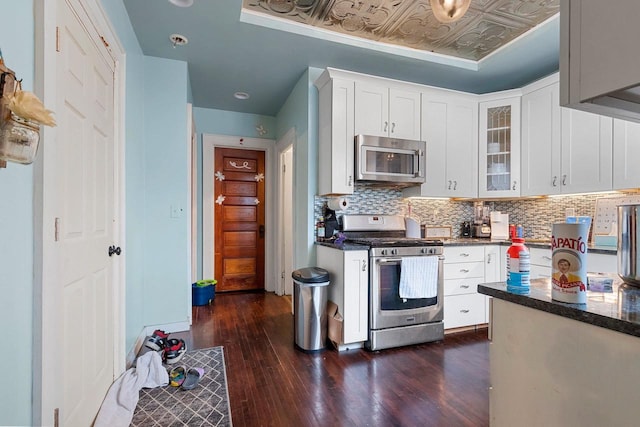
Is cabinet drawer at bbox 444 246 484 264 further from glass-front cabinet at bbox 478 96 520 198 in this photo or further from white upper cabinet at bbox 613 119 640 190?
white upper cabinet at bbox 613 119 640 190

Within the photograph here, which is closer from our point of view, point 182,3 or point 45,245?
point 45,245

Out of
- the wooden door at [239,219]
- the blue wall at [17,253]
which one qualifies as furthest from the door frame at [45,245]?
the wooden door at [239,219]

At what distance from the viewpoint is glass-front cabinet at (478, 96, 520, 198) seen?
3281 millimetres

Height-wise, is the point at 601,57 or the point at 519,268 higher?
the point at 601,57

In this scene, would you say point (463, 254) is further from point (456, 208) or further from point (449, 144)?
point (449, 144)

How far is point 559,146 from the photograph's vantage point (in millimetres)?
2932

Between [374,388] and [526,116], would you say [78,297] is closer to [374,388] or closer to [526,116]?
[374,388]

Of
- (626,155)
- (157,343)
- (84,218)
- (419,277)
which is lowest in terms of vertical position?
(157,343)

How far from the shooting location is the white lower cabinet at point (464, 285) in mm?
2934

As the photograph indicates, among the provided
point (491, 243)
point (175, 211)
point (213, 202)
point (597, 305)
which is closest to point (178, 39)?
point (175, 211)

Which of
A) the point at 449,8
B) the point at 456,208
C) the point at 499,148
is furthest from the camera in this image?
the point at 456,208

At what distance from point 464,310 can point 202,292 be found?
9.85 feet

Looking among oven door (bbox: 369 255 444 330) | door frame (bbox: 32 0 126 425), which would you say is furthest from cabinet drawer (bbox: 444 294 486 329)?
door frame (bbox: 32 0 126 425)

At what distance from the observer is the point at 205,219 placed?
13.9ft
